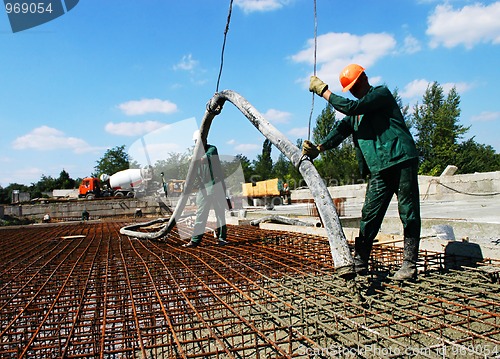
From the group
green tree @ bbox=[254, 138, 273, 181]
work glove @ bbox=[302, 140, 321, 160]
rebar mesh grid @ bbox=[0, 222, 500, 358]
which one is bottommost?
rebar mesh grid @ bbox=[0, 222, 500, 358]

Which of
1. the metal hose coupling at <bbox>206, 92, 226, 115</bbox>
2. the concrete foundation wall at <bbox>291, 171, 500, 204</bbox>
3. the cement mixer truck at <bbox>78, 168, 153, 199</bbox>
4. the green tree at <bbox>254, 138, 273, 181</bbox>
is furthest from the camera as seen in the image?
the green tree at <bbox>254, 138, 273, 181</bbox>

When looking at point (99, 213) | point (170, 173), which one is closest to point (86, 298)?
point (170, 173)

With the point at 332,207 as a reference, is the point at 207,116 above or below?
above

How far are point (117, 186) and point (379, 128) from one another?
28338 millimetres

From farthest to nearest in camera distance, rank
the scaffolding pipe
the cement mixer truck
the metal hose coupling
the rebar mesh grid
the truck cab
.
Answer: the truck cab → the cement mixer truck → the metal hose coupling → the scaffolding pipe → the rebar mesh grid

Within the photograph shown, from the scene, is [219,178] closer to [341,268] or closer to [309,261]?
[309,261]

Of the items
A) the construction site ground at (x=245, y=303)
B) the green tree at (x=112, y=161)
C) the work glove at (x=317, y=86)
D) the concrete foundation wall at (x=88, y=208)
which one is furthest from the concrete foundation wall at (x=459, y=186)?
the green tree at (x=112, y=161)

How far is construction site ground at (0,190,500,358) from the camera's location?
216 centimetres

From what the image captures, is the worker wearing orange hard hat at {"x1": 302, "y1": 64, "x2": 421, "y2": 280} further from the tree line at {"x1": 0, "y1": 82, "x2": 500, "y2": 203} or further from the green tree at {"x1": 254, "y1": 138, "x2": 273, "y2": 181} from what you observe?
the green tree at {"x1": 254, "y1": 138, "x2": 273, "y2": 181}

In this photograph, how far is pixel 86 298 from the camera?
120 inches

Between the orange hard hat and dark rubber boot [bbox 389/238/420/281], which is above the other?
the orange hard hat

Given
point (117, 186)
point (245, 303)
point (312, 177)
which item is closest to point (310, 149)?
point (312, 177)

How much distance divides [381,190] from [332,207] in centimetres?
38

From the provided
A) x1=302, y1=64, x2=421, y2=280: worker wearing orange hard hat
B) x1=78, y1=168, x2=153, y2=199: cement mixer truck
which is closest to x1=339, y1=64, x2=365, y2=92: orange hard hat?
x1=302, y1=64, x2=421, y2=280: worker wearing orange hard hat
